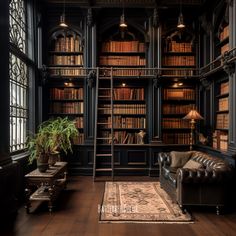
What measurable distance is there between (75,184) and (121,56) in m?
3.42

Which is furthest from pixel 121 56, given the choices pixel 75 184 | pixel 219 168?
pixel 219 168

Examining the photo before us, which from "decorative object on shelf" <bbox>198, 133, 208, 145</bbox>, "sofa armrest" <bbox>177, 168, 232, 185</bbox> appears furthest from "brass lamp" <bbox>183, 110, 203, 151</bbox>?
"sofa armrest" <bbox>177, 168, 232, 185</bbox>

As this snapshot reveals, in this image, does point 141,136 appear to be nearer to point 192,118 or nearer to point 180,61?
point 192,118

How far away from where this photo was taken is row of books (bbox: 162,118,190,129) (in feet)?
23.4

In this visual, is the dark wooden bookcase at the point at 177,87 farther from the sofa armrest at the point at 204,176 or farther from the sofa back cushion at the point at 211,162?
the sofa armrest at the point at 204,176

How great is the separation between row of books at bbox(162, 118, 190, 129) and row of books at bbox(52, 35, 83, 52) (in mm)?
2840

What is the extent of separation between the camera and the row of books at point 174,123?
23.4ft

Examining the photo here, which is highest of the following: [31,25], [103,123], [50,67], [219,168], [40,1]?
[40,1]

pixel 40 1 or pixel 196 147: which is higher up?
pixel 40 1

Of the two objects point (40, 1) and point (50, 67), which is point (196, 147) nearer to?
point (50, 67)

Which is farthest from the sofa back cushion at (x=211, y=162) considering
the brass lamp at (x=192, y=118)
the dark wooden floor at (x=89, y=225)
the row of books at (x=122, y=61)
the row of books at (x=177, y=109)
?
the row of books at (x=122, y=61)

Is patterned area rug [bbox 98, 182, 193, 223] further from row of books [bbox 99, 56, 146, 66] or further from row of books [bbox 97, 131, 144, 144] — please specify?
row of books [bbox 99, 56, 146, 66]

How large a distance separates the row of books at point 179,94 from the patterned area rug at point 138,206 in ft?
7.93

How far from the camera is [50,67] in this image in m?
6.98
